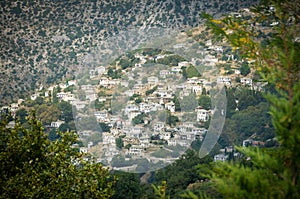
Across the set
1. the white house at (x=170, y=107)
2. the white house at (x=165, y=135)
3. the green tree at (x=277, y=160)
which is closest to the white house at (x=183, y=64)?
the white house at (x=170, y=107)

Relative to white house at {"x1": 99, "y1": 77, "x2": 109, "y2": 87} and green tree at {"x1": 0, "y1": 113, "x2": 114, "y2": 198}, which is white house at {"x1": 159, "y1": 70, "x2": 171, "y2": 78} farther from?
green tree at {"x1": 0, "y1": 113, "x2": 114, "y2": 198}

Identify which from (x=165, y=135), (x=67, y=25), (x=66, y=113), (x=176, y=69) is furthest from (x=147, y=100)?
(x=67, y=25)

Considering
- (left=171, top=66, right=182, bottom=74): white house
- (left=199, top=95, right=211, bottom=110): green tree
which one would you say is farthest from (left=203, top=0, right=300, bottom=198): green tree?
(left=171, top=66, right=182, bottom=74): white house

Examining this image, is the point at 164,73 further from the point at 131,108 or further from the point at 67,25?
the point at 67,25

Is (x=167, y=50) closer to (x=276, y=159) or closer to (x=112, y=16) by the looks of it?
(x=112, y=16)

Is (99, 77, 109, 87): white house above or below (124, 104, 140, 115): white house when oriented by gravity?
above

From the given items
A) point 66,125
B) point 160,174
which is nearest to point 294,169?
point 160,174
